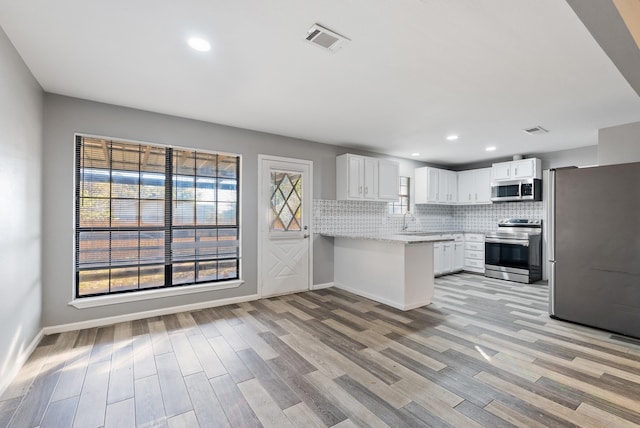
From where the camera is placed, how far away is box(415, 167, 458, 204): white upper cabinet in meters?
6.68

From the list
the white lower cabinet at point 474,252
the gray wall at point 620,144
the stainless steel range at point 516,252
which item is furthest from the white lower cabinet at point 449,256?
the gray wall at point 620,144

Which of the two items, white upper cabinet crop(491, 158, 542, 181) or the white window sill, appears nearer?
the white window sill

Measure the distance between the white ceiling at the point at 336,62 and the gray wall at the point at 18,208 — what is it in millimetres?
252

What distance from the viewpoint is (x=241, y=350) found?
2.85 meters

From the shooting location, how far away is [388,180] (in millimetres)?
5793

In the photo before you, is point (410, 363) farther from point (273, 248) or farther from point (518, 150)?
point (518, 150)

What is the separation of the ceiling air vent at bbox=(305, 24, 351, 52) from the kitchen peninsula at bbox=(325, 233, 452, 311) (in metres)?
2.43

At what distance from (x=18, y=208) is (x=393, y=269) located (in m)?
3.98

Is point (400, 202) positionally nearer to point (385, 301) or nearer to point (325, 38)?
point (385, 301)

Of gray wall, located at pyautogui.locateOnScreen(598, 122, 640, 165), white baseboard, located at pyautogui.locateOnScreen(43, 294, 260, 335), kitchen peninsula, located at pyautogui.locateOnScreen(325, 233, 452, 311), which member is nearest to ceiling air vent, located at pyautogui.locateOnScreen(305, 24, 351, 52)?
kitchen peninsula, located at pyautogui.locateOnScreen(325, 233, 452, 311)

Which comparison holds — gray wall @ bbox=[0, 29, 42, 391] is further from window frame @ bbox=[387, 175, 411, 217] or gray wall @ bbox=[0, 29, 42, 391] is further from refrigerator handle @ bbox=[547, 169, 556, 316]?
window frame @ bbox=[387, 175, 411, 217]

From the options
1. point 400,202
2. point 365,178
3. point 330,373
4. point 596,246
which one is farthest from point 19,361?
point 400,202

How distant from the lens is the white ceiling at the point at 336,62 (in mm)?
1918

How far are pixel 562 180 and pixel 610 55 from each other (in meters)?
1.74
